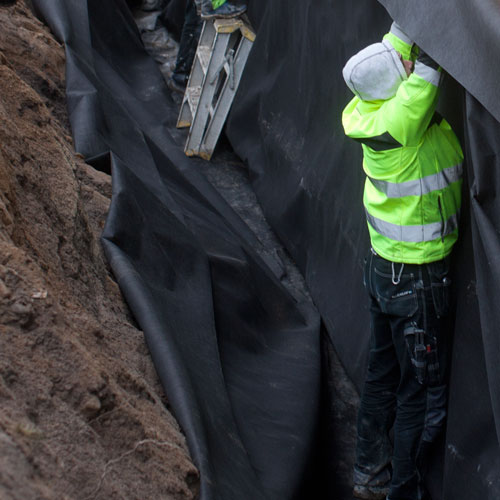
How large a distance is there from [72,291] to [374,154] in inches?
51.7

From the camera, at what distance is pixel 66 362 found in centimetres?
221

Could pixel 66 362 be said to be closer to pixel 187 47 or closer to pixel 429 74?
pixel 429 74

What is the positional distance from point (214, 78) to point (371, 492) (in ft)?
13.0

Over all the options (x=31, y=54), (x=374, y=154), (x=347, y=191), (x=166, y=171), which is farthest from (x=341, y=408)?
(x=31, y=54)

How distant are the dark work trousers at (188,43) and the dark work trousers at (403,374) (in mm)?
4873

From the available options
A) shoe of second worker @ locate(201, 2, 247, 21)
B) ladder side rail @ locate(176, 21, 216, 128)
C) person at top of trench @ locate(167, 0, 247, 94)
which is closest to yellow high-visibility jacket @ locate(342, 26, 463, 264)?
shoe of second worker @ locate(201, 2, 247, 21)

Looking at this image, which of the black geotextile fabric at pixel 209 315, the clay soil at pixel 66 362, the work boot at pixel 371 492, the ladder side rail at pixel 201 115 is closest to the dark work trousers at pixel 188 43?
the ladder side rail at pixel 201 115

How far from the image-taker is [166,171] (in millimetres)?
5070

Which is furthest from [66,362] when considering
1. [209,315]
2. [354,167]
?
[354,167]

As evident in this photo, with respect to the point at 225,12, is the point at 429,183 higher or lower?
higher

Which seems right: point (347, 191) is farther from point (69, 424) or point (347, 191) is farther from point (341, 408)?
point (69, 424)

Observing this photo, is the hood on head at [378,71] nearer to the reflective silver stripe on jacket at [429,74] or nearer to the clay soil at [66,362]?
the reflective silver stripe on jacket at [429,74]

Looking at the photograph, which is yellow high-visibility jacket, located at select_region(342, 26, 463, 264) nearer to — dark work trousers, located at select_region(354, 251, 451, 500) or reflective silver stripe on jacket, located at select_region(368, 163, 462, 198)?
reflective silver stripe on jacket, located at select_region(368, 163, 462, 198)

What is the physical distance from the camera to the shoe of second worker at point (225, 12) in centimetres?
611
